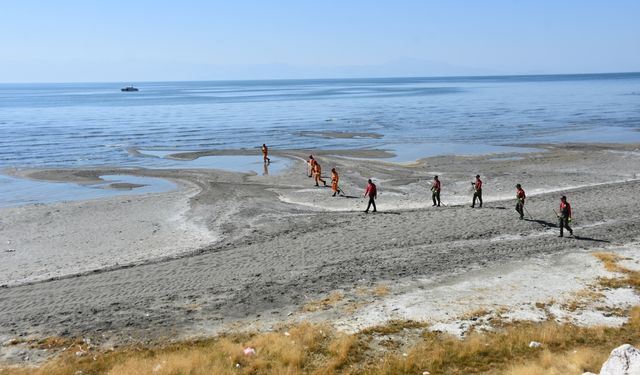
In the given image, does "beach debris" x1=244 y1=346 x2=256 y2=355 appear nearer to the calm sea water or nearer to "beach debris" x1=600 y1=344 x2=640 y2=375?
"beach debris" x1=600 y1=344 x2=640 y2=375

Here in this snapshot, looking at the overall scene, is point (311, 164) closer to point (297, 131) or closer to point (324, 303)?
point (324, 303)

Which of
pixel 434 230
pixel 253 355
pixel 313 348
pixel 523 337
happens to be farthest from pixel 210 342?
pixel 434 230

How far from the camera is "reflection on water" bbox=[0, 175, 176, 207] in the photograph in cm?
3322

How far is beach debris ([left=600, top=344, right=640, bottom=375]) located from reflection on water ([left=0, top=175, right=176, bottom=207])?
28.5 metres

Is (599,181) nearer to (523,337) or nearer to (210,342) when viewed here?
(523,337)

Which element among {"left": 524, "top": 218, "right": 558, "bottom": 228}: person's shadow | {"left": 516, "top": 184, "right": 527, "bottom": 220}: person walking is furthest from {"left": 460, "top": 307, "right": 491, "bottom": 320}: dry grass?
{"left": 516, "top": 184, "right": 527, "bottom": 220}: person walking

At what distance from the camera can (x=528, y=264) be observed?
62.6 feet

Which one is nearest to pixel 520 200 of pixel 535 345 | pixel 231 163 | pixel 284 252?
pixel 284 252

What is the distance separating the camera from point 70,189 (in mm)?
35906

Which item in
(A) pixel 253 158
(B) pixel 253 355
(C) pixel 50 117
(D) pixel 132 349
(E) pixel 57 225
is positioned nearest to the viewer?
(B) pixel 253 355

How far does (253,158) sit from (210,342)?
33.8m

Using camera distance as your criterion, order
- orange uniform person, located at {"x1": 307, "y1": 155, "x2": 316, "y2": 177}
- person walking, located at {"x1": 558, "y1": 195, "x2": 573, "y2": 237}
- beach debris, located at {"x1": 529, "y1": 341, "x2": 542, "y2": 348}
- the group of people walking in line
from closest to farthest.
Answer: beach debris, located at {"x1": 529, "y1": 341, "x2": 542, "y2": 348} < person walking, located at {"x1": 558, "y1": 195, "x2": 573, "y2": 237} < the group of people walking in line < orange uniform person, located at {"x1": 307, "y1": 155, "x2": 316, "y2": 177}

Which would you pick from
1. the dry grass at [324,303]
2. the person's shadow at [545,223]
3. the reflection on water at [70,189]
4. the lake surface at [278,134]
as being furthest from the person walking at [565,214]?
the lake surface at [278,134]

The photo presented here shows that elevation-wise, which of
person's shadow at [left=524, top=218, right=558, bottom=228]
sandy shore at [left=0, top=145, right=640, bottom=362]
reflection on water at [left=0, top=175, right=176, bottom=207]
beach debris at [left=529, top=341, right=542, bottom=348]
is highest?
person's shadow at [left=524, top=218, right=558, bottom=228]
